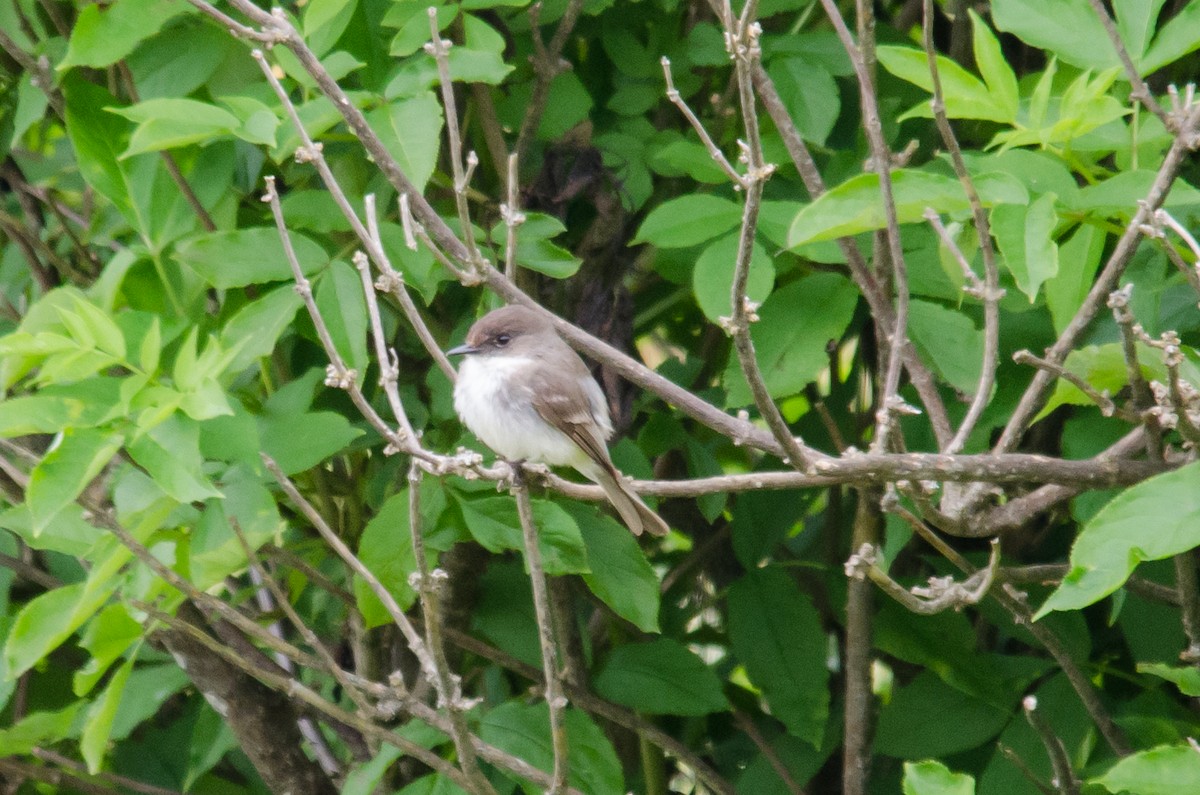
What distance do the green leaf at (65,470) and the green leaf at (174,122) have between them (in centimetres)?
57

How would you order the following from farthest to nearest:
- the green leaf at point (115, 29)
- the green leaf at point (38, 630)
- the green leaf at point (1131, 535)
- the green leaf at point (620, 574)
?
the green leaf at point (620, 574)
the green leaf at point (115, 29)
the green leaf at point (38, 630)
the green leaf at point (1131, 535)

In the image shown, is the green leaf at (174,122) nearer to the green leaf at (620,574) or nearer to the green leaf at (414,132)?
the green leaf at (414,132)

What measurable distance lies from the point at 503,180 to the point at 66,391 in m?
1.26

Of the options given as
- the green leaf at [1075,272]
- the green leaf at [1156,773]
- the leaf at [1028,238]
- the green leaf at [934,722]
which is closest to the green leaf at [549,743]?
the green leaf at [934,722]

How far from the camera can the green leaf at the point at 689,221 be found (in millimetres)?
2945

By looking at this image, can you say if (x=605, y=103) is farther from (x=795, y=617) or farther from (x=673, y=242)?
(x=795, y=617)

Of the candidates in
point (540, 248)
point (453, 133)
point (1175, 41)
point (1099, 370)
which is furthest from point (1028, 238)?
point (540, 248)

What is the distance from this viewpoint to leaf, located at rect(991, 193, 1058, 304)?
7.31 ft

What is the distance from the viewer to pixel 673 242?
116 inches

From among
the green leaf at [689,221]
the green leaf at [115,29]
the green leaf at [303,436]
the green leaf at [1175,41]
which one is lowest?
the green leaf at [303,436]

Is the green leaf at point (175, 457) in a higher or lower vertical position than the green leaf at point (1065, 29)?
lower

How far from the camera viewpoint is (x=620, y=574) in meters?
3.17

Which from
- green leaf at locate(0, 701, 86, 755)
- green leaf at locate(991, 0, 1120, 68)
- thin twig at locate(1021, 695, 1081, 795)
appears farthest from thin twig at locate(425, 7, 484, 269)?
green leaf at locate(0, 701, 86, 755)

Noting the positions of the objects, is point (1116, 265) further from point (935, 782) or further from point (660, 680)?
point (660, 680)
